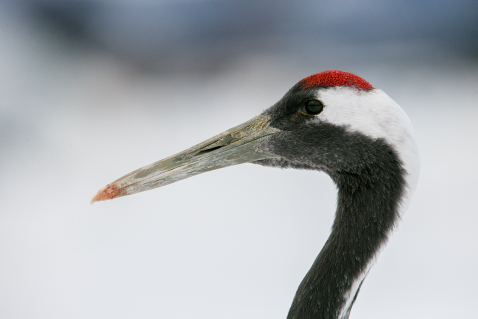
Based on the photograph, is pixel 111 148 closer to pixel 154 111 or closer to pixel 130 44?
pixel 154 111

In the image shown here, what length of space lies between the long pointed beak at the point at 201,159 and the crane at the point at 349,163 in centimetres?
7

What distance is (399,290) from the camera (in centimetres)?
212

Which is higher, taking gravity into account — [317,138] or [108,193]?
[317,138]

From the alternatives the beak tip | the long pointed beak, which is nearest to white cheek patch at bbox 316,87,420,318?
the long pointed beak

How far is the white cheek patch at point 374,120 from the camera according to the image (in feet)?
3.31

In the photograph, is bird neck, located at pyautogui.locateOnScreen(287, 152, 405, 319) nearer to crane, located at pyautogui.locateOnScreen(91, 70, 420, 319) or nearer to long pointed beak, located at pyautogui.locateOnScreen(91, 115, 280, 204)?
crane, located at pyautogui.locateOnScreen(91, 70, 420, 319)

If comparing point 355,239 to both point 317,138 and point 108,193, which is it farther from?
point 108,193

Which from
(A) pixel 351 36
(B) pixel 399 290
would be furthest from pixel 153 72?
(B) pixel 399 290

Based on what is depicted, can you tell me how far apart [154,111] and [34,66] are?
0.93 meters

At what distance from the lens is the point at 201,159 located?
3.82ft

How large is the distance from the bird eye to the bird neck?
0.17m

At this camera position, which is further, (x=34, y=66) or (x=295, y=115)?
(x=34, y=66)

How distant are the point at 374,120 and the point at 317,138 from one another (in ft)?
0.46

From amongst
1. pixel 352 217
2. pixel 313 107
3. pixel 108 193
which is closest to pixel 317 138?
pixel 313 107
